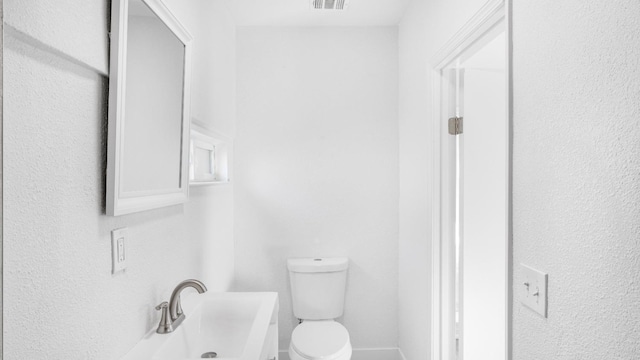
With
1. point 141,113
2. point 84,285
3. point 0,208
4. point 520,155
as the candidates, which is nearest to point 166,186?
point 141,113

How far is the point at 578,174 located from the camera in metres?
0.89

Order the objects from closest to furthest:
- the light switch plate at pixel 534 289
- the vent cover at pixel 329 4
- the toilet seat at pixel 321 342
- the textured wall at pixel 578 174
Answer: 1. the textured wall at pixel 578 174
2. the light switch plate at pixel 534 289
3. the toilet seat at pixel 321 342
4. the vent cover at pixel 329 4

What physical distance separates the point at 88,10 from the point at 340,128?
6.21 feet

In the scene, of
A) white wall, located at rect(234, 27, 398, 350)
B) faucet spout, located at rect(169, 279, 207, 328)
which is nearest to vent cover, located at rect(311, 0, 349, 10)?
white wall, located at rect(234, 27, 398, 350)

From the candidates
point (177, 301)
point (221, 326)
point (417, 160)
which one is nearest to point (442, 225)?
point (417, 160)

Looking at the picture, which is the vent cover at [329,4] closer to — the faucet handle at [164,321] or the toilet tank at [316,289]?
the toilet tank at [316,289]

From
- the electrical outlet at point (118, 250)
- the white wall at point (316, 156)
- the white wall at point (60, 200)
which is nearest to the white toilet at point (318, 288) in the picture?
the white wall at point (316, 156)

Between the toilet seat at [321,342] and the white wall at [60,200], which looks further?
the toilet seat at [321,342]

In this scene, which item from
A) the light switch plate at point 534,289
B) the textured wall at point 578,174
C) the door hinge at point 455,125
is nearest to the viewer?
the textured wall at point 578,174

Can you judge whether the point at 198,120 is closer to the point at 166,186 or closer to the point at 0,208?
the point at 166,186

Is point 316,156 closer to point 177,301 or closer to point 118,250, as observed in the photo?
point 177,301

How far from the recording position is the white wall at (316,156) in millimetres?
2719

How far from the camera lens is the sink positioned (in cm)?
142

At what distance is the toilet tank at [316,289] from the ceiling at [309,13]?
1.61 m
